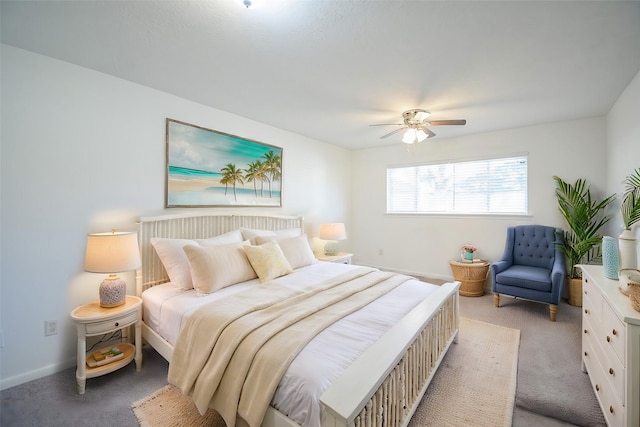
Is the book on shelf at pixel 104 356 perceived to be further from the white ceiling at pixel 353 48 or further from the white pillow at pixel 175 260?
the white ceiling at pixel 353 48

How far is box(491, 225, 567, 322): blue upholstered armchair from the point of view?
3105 millimetres

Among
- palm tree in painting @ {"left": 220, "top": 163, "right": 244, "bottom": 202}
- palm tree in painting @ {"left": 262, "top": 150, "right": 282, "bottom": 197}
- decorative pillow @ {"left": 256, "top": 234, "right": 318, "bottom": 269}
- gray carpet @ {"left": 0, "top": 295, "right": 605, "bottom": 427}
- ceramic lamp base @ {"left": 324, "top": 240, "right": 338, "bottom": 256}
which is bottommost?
gray carpet @ {"left": 0, "top": 295, "right": 605, "bottom": 427}

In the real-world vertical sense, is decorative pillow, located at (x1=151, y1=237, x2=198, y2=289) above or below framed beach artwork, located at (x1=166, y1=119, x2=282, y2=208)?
below

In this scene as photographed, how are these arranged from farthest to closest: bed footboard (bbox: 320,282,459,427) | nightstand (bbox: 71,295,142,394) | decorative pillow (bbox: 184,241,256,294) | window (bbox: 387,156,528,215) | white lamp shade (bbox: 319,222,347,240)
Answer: white lamp shade (bbox: 319,222,347,240), window (bbox: 387,156,528,215), decorative pillow (bbox: 184,241,256,294), nightstand (bbox: 71,295,142,394), bed footboard (bbox: 320,282,459,427)

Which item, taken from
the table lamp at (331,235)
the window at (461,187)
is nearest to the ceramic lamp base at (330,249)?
the table lamp at (331,235)

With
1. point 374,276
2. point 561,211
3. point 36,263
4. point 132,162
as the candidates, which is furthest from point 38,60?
point 561,211

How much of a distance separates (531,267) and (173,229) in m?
4.54

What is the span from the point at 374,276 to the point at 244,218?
1.78 m

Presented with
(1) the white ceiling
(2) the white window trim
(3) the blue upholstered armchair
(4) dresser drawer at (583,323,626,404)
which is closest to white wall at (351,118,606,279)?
(2) the white window trim

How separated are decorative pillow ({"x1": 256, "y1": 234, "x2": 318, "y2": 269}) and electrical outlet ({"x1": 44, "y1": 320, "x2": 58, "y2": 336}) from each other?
1.75 meters

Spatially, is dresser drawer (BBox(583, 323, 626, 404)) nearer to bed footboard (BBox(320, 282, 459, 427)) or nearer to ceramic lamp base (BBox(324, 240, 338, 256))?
bed footboard (BBox(320, 282, 459, 427))

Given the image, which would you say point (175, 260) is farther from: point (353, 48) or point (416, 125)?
point (416, 125)

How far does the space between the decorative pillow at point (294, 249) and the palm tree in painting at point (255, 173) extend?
2.99ft

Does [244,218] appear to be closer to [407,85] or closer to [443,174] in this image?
[407,85]
